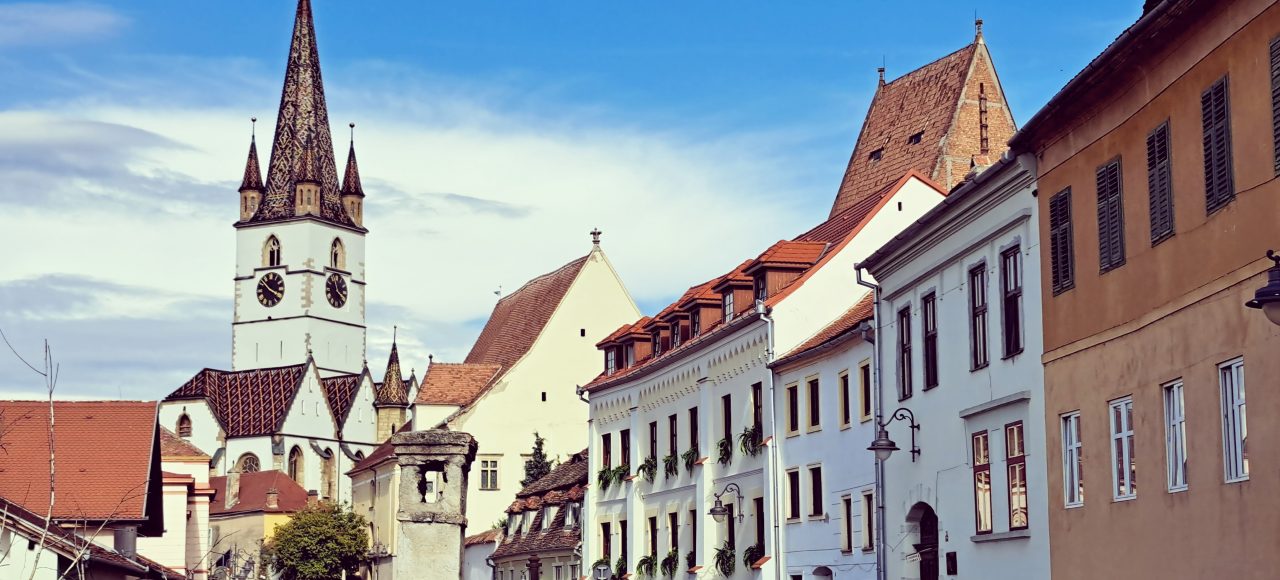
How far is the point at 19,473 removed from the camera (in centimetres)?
4059

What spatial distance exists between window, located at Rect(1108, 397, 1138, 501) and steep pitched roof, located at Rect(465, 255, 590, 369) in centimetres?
6991

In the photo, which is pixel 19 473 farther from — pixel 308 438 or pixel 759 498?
pixel 308 438

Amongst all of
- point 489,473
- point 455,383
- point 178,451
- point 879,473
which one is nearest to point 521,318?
point 455,383

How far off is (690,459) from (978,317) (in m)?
19.0

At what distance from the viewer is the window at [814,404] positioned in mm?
37375

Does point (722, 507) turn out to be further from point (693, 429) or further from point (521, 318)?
point (521, 318)

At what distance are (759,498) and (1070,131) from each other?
19.4 meters

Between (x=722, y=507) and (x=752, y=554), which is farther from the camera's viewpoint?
(x=722, y=507)

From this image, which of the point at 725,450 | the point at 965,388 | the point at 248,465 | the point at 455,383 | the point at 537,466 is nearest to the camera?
the point at 965,388

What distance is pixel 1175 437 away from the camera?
763 inches

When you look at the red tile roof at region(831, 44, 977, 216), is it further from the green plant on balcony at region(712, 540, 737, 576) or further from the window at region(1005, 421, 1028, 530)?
the window at region(1005, 421, 1028, 530)

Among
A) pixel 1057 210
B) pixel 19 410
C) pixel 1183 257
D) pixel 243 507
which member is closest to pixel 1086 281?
pixel 1057 210

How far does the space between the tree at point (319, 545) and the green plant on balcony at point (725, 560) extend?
63671 millimetres

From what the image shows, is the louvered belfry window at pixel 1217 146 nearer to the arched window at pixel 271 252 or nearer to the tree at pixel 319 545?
the tree at pixel 319 545
